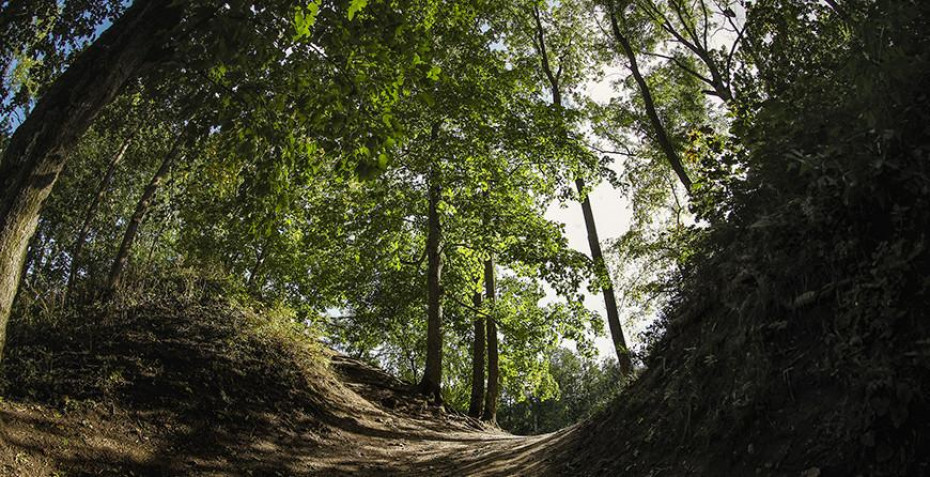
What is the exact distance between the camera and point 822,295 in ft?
10.5

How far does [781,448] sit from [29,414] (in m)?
6.54

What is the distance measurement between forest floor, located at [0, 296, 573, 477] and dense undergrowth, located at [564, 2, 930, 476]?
8.00 ft

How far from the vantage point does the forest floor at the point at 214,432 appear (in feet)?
17.3

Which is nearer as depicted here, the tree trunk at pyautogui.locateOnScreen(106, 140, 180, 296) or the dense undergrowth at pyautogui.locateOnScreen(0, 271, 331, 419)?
the dense undergrowth at pyautogui.locateOnScreen(0, 271, 331, 419)

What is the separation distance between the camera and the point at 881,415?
2.43 metres

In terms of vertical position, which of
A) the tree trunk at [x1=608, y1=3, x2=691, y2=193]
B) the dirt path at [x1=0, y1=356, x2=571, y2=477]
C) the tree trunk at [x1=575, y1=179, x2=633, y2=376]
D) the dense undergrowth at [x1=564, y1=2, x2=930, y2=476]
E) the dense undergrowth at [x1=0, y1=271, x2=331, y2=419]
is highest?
the tree trunk at [x1=608, y1=3, x2=691, y2=193]

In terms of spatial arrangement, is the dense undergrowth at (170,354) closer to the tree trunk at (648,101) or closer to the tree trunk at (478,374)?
the tree trunk at (478,374)

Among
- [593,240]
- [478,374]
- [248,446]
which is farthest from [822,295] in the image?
[593,240]

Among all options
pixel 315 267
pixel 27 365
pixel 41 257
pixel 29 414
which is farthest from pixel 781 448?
pixel 41 257

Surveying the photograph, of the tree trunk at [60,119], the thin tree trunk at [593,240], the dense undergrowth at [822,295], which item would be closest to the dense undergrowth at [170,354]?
the tree trunk at [60,119]

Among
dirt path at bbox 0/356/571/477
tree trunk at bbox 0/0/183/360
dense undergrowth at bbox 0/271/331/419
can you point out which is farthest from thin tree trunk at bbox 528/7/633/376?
tree trunk at bbox 0/0/183/360

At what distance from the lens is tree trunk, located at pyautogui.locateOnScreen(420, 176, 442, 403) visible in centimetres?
→ 1272

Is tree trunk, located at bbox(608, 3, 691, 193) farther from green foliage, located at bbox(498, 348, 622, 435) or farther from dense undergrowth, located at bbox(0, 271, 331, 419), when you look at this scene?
green foliage, located at bbox(498, 348, 622, 435)

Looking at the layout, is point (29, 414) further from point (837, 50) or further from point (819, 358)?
point (837, 50)
